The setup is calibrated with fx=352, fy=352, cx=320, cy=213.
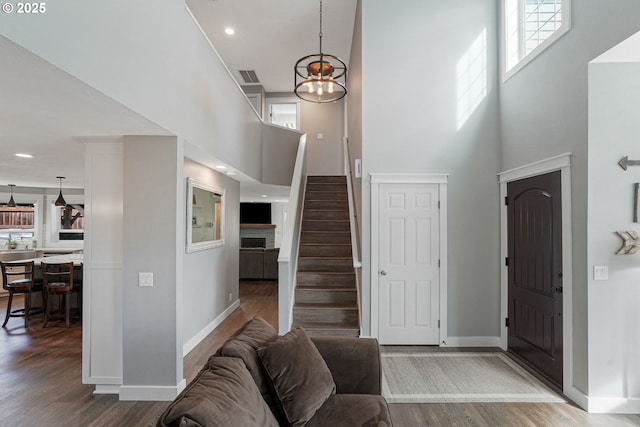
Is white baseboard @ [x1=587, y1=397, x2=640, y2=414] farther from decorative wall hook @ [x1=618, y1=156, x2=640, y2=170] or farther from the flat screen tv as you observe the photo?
the flat screen tv

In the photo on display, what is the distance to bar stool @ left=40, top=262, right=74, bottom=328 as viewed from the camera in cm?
519

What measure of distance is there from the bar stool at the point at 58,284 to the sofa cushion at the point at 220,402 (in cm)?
480

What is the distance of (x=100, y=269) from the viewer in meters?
3.26

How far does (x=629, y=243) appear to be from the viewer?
9.28 ft

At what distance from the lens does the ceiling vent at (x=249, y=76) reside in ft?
25.5

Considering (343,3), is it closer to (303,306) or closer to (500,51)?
(500,51)

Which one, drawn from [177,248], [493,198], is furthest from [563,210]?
[177,248]

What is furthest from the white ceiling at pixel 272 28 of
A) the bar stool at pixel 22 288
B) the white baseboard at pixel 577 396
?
the white baseboard at pixel 577 396

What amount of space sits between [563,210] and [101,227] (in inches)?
168

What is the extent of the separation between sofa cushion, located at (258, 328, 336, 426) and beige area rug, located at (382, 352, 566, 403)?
138cm

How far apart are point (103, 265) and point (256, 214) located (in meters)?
7.79

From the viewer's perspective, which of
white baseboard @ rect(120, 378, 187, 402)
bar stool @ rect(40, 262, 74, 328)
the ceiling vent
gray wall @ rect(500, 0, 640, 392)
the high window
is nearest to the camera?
gray wall @ rect(500, 0, 640, 392)

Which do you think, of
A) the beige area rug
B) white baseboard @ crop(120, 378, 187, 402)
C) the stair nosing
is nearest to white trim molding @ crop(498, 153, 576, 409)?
the beige area rug

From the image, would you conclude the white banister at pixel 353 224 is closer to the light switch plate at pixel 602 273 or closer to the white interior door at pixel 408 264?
the white interior door at pixel 408 264
